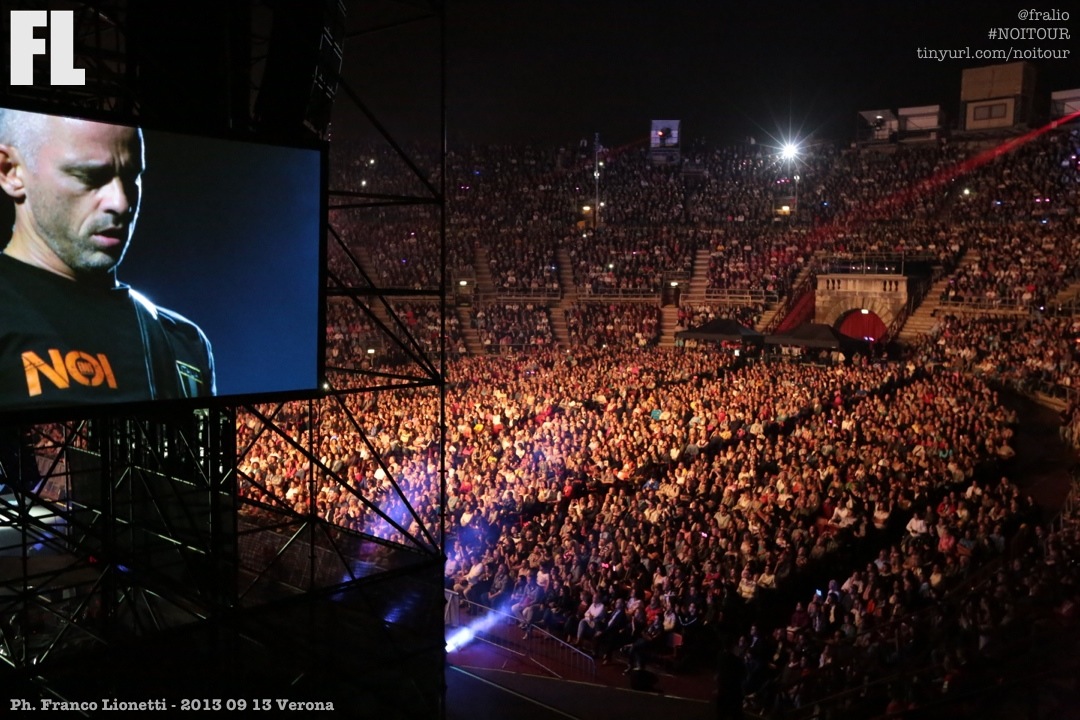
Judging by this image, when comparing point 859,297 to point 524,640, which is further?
point 859,297

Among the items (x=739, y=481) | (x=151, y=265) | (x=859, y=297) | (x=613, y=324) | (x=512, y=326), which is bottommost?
(x=739, y=481)

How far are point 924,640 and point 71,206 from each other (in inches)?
297

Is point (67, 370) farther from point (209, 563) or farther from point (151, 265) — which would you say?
point (209, 563)

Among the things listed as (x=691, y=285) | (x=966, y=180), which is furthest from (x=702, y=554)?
(x=966, y=180)

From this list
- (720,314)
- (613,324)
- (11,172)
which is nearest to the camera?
(11,172)

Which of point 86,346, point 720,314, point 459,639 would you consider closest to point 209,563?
point 86,346

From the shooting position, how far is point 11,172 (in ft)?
15.6

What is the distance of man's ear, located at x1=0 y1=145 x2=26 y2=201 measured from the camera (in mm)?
4719

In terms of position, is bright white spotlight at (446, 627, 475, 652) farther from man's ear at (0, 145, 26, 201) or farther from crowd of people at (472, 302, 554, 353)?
crowd of people at (472, 302, 554, 353)

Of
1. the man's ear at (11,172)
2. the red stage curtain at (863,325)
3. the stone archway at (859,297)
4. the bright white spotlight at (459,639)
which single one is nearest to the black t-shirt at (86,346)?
the man's ear at (11,172)

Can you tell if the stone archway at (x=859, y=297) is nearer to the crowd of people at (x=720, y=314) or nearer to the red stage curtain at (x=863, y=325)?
the red stage curtain at (x=863, y=325)

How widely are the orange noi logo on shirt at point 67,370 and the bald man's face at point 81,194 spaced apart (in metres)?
0.48

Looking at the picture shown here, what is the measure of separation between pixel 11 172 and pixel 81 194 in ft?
1.25

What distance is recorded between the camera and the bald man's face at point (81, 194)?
4855 mm
